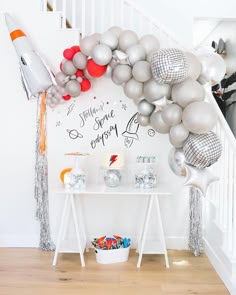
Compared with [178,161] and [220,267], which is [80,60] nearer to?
[178,161]

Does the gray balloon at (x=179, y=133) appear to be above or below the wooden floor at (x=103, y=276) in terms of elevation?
above

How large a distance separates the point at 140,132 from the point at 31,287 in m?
1.56

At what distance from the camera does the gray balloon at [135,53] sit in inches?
109

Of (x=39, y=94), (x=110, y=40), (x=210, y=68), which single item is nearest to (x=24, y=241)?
(x=39, y=94)

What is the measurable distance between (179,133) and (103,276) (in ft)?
4.00

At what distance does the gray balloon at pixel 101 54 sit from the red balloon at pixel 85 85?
0.36m

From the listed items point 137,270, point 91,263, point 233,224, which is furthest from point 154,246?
point 233,224

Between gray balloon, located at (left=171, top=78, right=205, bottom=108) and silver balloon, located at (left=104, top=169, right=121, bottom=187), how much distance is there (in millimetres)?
908

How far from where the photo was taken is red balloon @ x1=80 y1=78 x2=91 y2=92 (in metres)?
3.12

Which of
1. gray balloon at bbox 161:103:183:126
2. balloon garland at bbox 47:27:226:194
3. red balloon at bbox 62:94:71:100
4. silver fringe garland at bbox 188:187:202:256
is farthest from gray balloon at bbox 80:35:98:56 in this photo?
silver fringe garland at bbox 188:187:202:256

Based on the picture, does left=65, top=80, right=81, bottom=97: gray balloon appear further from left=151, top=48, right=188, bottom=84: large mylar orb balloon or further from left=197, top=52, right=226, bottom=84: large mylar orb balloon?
left=197, top=52, right=226, bottom=84: large mylar orb balloon

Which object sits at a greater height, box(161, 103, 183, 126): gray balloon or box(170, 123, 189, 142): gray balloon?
box(161, 103, 183, 126): gray balloon

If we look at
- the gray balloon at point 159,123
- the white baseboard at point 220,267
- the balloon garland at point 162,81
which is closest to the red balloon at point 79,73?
the balloon garland at point 162,81

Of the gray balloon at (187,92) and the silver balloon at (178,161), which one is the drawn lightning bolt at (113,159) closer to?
the silver balloon at (178,161)
